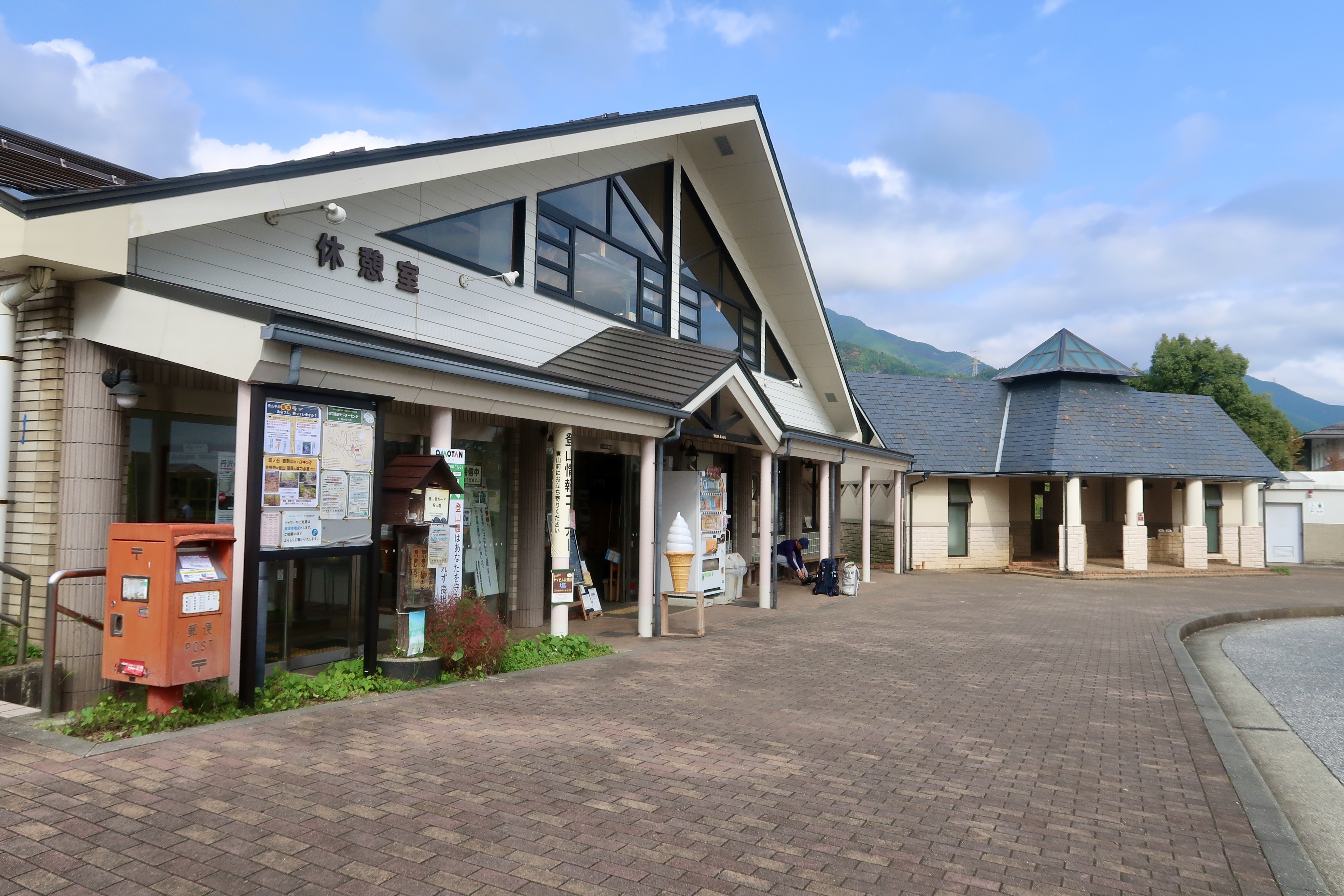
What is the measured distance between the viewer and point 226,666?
5.99 metres

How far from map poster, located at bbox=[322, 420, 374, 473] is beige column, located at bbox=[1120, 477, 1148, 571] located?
22666mm

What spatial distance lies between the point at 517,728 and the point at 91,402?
3.89 m

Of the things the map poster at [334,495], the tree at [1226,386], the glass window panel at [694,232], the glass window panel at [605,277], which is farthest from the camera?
the tree at [1226,386]

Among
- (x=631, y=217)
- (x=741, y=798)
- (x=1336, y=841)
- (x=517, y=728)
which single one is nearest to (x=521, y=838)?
(x=741, y=798)

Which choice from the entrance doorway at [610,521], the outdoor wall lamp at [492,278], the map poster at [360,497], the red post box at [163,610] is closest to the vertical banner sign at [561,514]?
the outdoor wall lamp at [492,278]

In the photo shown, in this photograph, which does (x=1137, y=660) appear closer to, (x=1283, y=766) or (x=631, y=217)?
(x=1283, y=766)

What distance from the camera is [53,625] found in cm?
553

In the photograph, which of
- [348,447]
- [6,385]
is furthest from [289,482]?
[6,385]

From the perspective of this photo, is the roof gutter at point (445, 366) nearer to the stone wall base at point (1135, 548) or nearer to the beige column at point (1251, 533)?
the stone wall base at point (1135, 548)

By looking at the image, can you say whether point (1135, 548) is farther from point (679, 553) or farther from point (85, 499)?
point (85, 499)

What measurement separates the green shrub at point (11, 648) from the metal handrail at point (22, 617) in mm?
26

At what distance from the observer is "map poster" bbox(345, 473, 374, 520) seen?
6.78 meters

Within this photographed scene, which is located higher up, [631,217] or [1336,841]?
[631,217]

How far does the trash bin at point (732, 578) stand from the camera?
49.4 ft
